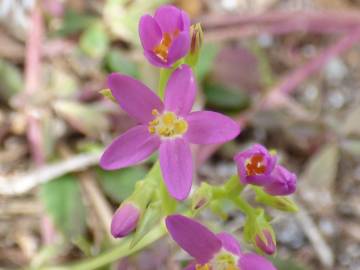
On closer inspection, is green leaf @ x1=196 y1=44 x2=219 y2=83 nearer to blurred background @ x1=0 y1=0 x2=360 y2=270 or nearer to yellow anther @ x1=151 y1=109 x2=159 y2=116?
blurred background @ x1=0 y1=0 x2=360 y2=270

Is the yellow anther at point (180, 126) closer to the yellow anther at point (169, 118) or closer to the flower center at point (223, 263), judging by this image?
the yellow anther at point (169, 118)

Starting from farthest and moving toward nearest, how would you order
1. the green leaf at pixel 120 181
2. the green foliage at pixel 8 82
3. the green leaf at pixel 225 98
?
the green leaf at pixel 225 98 → the green foliage at pixel 8 82 → the green leaf at pixel 120 181

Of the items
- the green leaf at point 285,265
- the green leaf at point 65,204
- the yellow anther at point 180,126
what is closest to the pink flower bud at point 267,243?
the yellow anther at point 180,126

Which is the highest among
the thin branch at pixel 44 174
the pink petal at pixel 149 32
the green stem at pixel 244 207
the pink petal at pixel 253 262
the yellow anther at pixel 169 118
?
the pink petal at pixel 149 32

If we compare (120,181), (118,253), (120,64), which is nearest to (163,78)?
(118,253)

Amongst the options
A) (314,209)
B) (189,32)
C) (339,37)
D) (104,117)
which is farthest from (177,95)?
(339,37)

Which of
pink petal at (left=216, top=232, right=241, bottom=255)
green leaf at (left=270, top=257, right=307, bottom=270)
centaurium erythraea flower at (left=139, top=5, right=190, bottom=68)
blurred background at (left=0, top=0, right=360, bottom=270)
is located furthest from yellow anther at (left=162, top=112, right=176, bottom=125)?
green leaf at (left=270, top=257, right=307, bottom=270)
